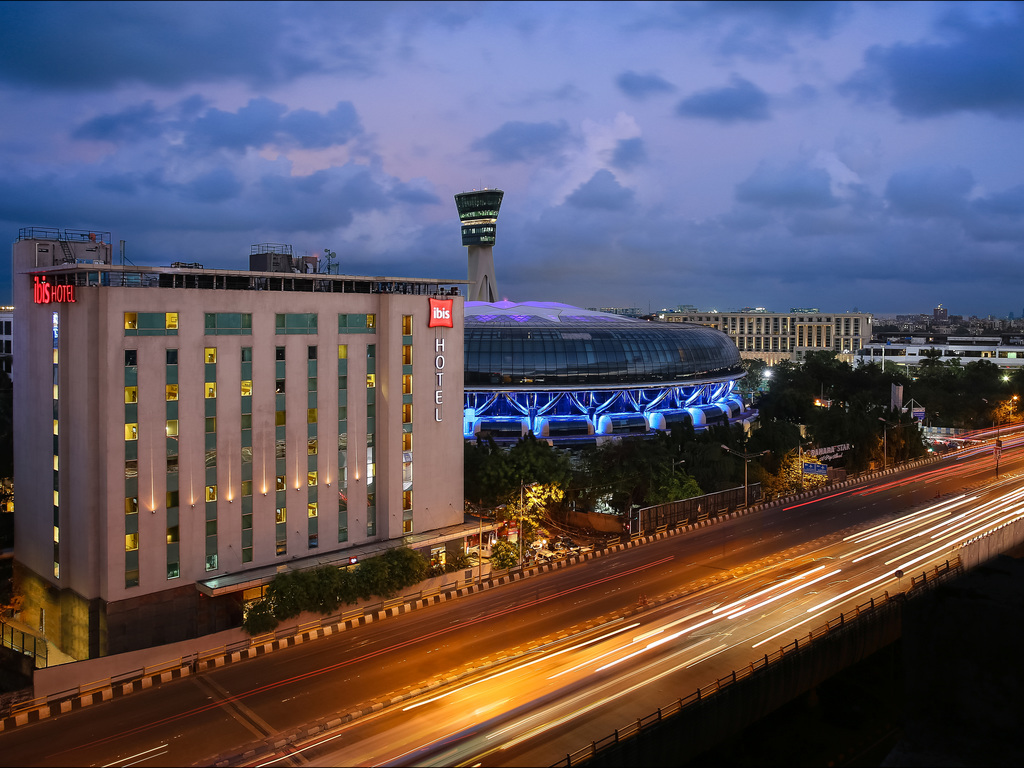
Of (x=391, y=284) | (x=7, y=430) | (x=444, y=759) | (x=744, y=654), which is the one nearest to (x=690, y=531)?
(x=744, y=654)

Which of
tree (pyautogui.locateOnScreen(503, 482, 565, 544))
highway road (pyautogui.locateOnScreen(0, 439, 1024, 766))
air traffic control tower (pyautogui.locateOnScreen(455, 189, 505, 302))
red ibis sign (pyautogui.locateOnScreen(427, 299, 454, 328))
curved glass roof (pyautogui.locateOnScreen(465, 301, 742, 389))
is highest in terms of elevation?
air traffic control tower (pyautogui.locateOnScreen(455, 189, 505, 302))

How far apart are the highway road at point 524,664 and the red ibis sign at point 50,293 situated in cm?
2439

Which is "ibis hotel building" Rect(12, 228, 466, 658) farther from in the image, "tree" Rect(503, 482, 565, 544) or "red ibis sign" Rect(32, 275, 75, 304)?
"tree" Rect(503, 482, 565, 544)

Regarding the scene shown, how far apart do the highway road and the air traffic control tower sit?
108 metres

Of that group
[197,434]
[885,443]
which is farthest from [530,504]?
[885,443]

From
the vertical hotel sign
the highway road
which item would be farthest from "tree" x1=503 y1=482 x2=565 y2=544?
the vertical hotel sign

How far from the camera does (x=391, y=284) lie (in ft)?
212

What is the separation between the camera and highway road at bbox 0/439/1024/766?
115 feet

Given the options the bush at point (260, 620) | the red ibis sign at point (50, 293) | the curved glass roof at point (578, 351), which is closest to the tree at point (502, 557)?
the bush at point (260, 620)

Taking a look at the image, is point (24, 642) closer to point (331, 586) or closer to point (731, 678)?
point (331, 586)

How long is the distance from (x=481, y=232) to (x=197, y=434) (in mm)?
122678

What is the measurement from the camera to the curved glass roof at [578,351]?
105m

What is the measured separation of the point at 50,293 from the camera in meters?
51.1

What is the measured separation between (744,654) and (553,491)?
96.0ft
